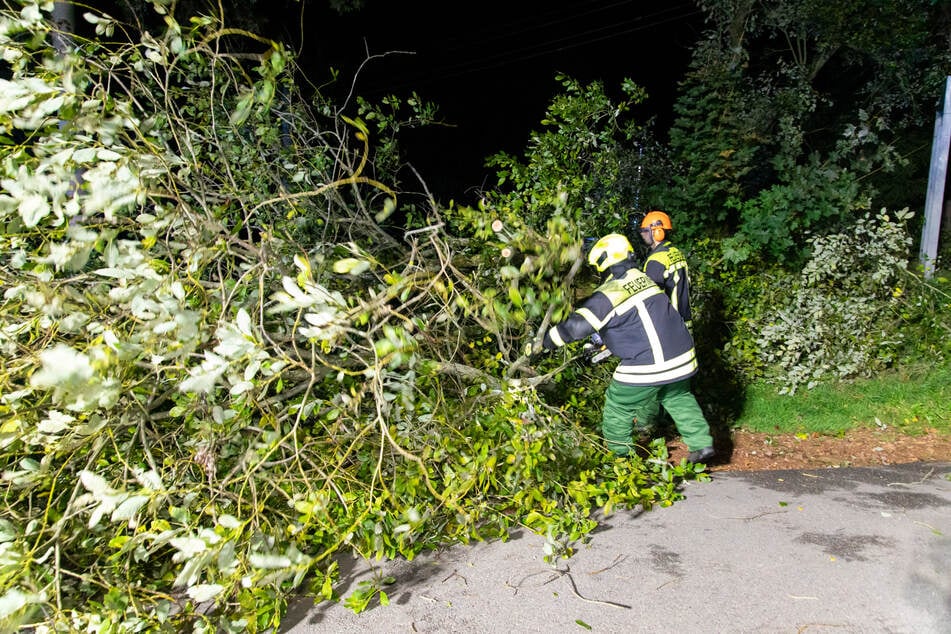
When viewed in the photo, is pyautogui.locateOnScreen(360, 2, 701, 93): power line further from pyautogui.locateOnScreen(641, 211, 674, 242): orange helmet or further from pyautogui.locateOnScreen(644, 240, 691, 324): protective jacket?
pyautogui.locateOnScreen(644, 240, 691, 324): protective jacket

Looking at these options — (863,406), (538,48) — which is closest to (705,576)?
(863,406)

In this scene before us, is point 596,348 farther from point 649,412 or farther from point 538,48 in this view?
point 538,48

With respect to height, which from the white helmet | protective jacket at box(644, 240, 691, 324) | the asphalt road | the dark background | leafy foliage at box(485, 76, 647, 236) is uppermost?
the dark background

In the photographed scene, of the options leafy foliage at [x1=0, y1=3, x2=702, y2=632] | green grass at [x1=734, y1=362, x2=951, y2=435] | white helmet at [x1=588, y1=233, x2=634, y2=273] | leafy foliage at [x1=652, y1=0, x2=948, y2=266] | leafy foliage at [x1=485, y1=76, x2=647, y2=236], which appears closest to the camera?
leafy foliage at [x1=0, y1=3, x2=702, y2=632]

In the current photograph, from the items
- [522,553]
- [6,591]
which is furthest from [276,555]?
[522,553]

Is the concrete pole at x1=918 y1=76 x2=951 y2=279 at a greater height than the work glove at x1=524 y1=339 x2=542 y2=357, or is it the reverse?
the concrete pole at x1=918 y1=76 x2=951 y2=279

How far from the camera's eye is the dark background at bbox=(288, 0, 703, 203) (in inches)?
415

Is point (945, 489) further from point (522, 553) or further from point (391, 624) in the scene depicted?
point (391, 624)

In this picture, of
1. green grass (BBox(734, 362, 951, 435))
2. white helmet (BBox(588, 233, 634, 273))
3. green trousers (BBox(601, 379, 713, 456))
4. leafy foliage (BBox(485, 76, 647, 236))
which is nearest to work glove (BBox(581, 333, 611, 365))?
green trousers (BBox(601, 379, 713, 456))

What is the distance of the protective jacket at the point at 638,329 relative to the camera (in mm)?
3975

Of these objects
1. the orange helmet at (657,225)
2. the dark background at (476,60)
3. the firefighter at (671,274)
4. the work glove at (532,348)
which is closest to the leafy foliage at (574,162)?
the orange helmet at (657,225)

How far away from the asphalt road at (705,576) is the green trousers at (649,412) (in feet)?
1.76

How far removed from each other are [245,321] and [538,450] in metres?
1.62

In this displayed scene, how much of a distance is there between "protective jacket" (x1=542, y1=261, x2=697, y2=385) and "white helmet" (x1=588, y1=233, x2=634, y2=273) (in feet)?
0.40
